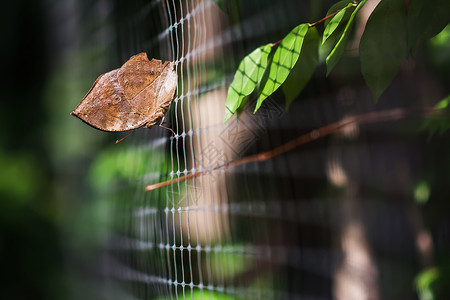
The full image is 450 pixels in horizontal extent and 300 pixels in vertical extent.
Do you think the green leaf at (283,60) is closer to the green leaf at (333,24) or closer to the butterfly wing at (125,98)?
the green leaf at (333,24)

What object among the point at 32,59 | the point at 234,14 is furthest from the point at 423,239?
the point at 32,59

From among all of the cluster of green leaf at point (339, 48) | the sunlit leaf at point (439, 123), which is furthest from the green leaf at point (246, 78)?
the sunlit leaf at point (439, 123)

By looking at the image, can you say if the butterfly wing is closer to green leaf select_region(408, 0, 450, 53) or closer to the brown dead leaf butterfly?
the brown dead leaf butterfly

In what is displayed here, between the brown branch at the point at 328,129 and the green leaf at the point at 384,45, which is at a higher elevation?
the green leaf at the point at 384,45

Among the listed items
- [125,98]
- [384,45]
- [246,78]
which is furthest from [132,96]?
[384,45]

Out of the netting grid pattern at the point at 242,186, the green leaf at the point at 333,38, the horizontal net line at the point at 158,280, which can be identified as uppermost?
the green leaf at the point at 333,38

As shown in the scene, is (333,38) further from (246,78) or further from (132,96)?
(132,96)

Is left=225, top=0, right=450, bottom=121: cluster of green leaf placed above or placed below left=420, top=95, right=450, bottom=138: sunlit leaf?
above

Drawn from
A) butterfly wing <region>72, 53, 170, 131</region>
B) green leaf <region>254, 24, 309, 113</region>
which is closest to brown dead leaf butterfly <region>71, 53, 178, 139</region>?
butterfly wing <region>72, 53, 170, 131</region>
